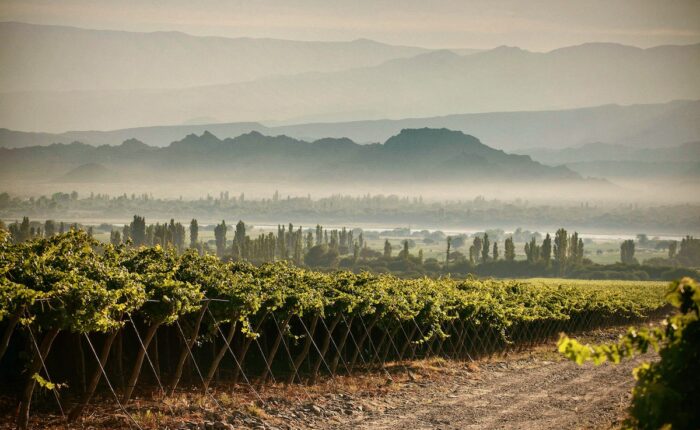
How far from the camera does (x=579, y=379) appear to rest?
40.3 metres

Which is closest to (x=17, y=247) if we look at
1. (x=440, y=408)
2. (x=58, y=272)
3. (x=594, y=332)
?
(x=58, y=272)

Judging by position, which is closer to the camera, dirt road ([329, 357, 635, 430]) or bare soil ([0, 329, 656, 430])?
bare soil ([0, 329, 656, 430])

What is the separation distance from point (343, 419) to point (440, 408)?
4473 millimetres

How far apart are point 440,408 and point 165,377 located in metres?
9.32

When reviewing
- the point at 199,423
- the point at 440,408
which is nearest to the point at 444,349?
the point at 440,408

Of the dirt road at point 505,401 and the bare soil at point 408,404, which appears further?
the dirt road at point 505,401

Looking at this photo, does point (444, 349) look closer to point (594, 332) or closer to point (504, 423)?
point (504, 423)

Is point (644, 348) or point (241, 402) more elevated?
point (644, 348)

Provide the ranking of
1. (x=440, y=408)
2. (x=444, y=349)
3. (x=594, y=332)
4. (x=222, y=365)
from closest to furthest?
(x=440, y=408)
(x=222, y=365)
(x=444, y=349)
(x=594, y=332)

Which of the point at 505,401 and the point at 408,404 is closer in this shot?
the point at 408,404

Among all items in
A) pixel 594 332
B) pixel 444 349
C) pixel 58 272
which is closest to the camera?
pixel 58 272

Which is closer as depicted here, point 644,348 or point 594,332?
point 644,348

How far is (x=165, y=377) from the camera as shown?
2808 cm

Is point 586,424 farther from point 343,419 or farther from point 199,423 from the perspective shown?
point 199,423
